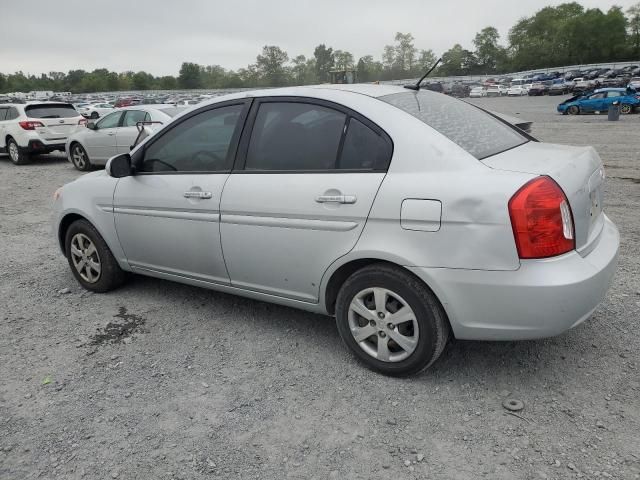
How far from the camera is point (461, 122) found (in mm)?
3277

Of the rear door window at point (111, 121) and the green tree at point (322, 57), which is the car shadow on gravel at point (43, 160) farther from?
the green tree at point (322, 57)

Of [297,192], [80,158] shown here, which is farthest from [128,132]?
[297,192]

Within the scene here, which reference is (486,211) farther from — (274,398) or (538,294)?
(274,398)

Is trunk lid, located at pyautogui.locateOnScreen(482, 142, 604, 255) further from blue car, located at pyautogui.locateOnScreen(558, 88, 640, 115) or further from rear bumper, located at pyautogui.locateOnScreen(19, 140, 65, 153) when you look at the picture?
blue car, located at pyautogui.locateOnScreen(558, 88, 640, 115)

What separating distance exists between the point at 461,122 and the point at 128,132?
10195mm

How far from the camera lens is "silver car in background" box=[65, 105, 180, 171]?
457 inches

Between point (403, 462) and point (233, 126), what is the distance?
92.7 inches

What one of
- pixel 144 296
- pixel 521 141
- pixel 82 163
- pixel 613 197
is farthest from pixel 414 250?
pixel 82 163

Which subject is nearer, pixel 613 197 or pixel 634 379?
pixel 634 379

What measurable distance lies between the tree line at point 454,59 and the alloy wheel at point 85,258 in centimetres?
7521

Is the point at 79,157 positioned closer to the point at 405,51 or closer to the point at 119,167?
the point at 119,167

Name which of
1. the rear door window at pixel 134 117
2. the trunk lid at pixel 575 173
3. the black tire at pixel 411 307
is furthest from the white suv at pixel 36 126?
the trunk lid at pixel 575 173

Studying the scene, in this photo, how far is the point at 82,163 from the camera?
1295 cm

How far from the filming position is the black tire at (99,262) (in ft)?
14.6
